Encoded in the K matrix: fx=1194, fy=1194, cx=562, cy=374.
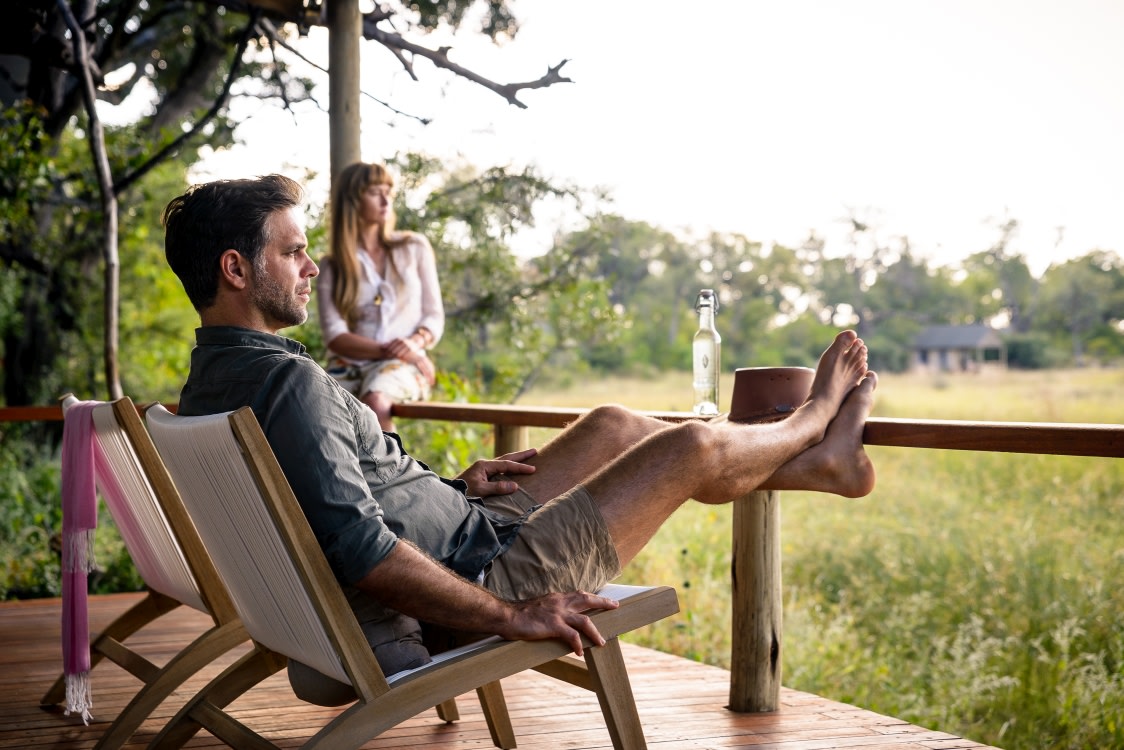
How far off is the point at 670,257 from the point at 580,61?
13.9 metres

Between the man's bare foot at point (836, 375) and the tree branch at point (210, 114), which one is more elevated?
the tree branch at point (210, 114)

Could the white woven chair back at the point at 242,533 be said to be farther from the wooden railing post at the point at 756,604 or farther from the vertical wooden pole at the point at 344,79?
the vertical wooden pole at the point at 344,79

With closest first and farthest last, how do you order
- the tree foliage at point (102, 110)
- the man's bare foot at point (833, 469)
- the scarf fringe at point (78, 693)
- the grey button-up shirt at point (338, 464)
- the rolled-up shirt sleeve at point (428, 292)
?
the grey button-up shirt at point (338, 464)
the man's bare foot at point (833, 469)
the scarf fringe at point (78, 693)
the rolled-up shirt sleeve at point (428, 292)
the tree foliage at point (102, 110)

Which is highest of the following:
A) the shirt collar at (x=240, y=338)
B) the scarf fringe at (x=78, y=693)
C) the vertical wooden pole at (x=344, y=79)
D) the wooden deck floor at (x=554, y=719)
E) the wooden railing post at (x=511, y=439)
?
the vertical wooden pole at (x=344, y=79)

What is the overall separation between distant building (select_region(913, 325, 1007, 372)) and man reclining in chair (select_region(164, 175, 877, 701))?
64.7 feet

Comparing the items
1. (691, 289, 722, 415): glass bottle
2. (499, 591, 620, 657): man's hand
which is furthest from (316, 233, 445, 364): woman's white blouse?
(499, 591, 620, 657): man's hand

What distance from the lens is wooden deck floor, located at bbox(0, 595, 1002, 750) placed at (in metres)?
2.90

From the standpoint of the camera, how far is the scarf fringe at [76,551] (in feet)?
9.68

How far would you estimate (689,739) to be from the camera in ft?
9.59

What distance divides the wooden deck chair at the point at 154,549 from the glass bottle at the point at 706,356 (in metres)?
1.37

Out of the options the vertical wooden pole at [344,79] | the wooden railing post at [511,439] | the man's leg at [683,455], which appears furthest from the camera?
the vertical wooden pole at [344,79]

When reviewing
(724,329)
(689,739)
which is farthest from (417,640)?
(724,329)

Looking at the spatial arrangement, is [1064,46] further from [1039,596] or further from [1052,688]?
[1052,688]

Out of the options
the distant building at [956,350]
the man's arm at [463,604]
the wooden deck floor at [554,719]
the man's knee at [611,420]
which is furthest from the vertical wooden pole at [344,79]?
the distant building at [956,350]
